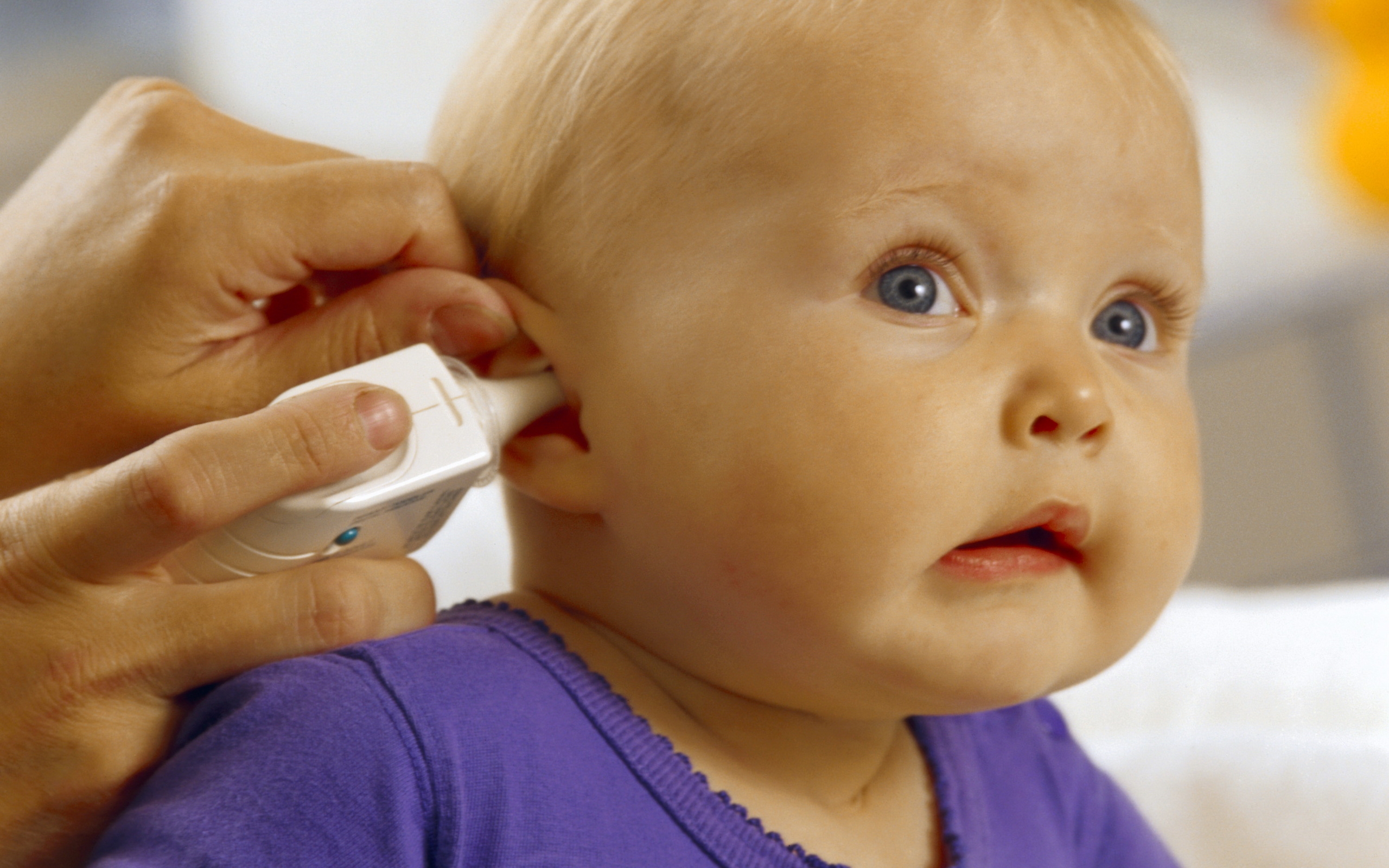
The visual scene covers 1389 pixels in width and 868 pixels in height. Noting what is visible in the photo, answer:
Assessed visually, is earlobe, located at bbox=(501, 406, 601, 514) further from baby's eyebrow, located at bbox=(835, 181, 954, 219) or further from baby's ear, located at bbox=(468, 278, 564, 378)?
baby's eyebrow, located at bbox=(835, 181, 954, 219)

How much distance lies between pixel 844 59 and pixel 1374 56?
1.74 metres

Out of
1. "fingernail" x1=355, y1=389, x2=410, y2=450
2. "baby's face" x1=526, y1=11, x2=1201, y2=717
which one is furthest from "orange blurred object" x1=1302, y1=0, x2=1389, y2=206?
"fingernail" x1=355, y1=389, x2=410, y2=450

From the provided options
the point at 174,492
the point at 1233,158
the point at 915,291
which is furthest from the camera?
the point at 1233,158

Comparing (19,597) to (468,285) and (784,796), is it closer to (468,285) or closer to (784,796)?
(468,285)

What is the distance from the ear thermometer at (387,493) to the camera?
63 centimetres

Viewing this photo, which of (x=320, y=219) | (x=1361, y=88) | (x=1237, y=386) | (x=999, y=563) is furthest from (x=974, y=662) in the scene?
(x=1237, y=386)

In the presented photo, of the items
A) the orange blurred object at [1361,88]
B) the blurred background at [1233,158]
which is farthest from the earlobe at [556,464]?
the orange blurred object at [1361,88]

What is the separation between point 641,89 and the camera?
0.73 metres

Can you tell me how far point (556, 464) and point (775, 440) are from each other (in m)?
0.14

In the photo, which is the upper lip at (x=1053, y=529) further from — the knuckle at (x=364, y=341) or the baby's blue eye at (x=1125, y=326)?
the knuckle at (x=364, y=341)

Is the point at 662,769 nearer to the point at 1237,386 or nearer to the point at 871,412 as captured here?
the point at 871,412

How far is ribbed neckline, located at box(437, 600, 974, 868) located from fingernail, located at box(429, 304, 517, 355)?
5.8 inches

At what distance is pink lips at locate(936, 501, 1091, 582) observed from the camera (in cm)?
68

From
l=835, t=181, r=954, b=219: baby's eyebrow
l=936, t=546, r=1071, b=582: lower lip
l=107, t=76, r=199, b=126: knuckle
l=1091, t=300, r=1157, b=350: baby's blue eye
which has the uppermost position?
l=835, t=181, r=954, b=219: baby's eyebrow
